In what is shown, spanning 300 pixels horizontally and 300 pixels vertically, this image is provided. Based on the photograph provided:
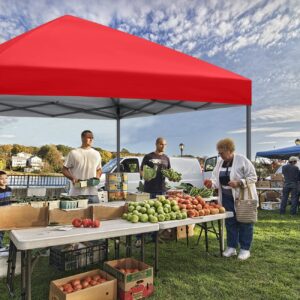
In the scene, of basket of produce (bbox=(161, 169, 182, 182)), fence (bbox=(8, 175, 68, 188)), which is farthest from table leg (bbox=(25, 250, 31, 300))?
fence (bbox=(8, 175, 68, 188))

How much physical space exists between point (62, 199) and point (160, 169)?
2198 mm

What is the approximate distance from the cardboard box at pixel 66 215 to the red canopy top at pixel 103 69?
4.04 ft

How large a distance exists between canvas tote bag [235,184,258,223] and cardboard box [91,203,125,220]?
1.71 metres

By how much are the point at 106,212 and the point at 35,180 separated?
1045 cm

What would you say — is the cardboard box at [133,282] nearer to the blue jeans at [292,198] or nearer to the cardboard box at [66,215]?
the cardboard box at [66,215]

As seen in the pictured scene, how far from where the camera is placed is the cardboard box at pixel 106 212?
3525mm

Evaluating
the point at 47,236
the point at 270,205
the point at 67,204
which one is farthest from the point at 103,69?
the point at 270,205

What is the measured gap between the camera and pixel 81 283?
3180 millimetres

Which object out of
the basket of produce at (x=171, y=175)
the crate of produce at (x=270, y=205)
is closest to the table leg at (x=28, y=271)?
the basket of produce at (x=171, y=175)

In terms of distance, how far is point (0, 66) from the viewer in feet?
9.51

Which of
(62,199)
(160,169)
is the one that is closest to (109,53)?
(62,199)

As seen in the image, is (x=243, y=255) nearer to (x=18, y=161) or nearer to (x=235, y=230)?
(x=235, y=230)

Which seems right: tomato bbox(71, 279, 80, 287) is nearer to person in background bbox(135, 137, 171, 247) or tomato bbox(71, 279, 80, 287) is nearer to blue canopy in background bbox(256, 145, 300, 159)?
person in background bbox(135, 137, 171, 247)

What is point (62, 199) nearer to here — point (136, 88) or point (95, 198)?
point (95, 198)
